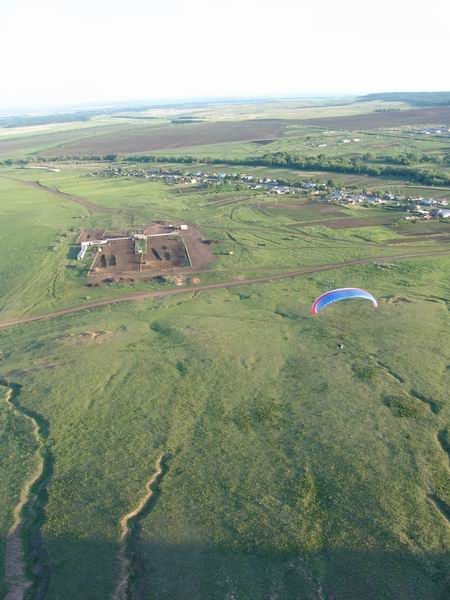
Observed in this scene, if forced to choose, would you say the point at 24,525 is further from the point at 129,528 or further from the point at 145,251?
the point at 145,251

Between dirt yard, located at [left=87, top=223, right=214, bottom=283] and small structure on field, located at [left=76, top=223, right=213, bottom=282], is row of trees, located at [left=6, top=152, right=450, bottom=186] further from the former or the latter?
dirt yard, located at [left=87, top=223, right=214, bottom=283]

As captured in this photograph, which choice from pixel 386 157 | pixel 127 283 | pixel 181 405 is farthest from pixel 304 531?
pixel 386 157

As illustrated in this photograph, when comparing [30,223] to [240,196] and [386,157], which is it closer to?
[240,196]

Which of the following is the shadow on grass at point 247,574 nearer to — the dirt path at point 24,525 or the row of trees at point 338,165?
the dirt path at point 24,525

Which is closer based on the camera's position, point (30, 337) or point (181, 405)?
point (181, 405)

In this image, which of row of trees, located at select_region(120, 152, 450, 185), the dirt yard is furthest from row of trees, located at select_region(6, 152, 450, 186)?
the dirt yard
